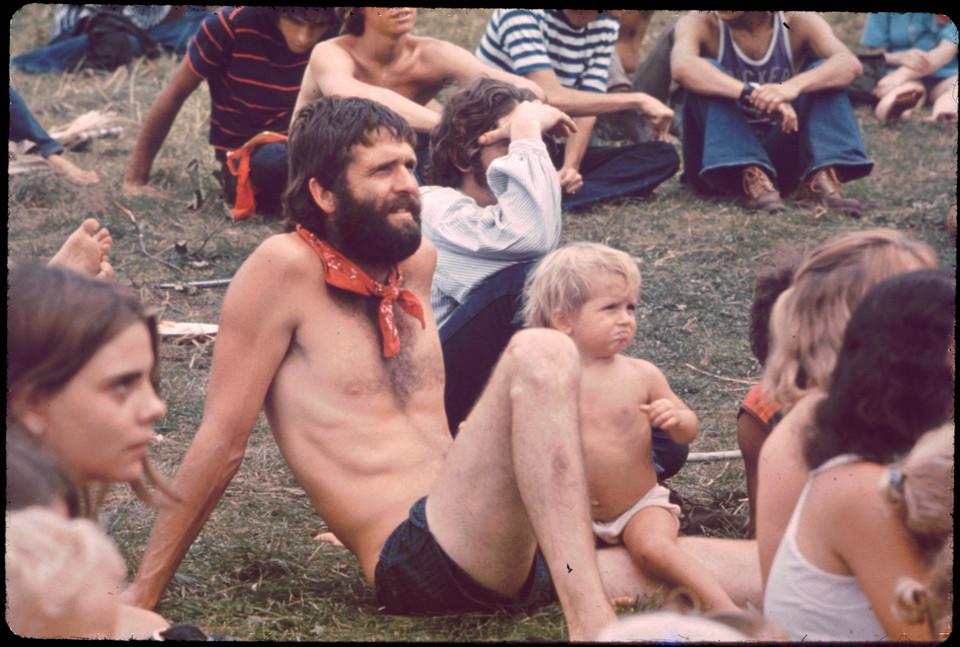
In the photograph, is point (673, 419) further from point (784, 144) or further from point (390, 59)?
point (784, 144)

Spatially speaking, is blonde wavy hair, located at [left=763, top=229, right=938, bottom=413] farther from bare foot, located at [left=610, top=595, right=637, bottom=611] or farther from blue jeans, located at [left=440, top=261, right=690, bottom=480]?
blue jeans, located at [left=440, top=261, right=690, bottom=480]

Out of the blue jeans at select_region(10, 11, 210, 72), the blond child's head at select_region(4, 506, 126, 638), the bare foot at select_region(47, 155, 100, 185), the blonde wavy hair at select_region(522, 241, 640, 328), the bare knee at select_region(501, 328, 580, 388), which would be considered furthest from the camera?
the blue jeans at select_region(10, 11, 210, 72)

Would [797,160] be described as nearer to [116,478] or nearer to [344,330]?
[344,330]

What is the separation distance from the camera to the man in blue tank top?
5.83 m

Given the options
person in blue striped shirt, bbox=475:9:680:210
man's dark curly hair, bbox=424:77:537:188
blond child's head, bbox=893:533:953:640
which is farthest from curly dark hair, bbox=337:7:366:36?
blond child's head, bbox=893:533:953:640

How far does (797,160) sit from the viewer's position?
19.7 ft

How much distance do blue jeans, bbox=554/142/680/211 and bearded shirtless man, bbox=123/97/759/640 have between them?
10.9 ft

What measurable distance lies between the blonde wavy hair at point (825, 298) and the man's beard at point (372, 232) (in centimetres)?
102

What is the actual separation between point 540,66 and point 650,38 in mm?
3706

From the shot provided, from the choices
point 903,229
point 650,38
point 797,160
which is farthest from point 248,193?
point 650,38

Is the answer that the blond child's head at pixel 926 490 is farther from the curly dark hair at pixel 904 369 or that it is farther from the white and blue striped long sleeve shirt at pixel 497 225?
the white and blue striped long sleeve shirt at pixel 497 225

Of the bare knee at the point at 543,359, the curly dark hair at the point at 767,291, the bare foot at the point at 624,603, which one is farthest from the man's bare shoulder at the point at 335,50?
the bare foot at the point at 624,603

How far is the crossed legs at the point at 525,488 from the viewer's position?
2154 millimetres

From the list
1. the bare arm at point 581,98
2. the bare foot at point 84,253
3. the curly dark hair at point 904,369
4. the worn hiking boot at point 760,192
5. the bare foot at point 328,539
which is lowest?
the bare foot at point 328,539
